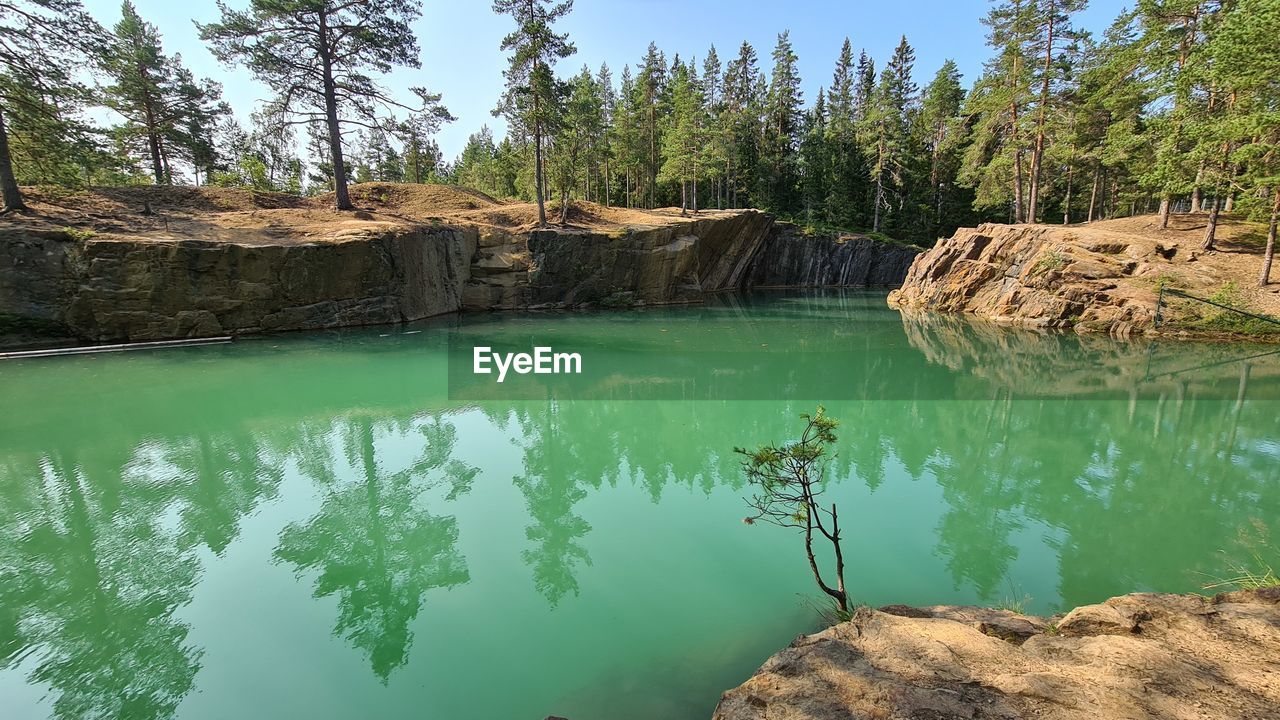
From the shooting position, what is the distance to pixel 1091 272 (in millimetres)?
20344

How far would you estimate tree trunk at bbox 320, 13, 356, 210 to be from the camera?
21105mm

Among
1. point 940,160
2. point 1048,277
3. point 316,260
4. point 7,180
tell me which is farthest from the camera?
point 940,160

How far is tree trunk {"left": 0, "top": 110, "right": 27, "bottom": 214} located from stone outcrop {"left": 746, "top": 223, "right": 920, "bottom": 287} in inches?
1413

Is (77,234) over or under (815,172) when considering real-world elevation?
under

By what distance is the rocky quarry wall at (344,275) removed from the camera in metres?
15.8

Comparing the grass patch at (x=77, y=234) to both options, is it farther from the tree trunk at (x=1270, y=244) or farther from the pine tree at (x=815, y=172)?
the pine tree at (x=815, y=172)

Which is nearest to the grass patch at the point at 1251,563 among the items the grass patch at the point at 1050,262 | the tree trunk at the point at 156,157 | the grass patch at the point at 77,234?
the grass patch at the point at 1050,262

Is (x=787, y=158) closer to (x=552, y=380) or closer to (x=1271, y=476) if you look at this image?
(x=552, y=380)

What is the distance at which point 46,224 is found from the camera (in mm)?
16328

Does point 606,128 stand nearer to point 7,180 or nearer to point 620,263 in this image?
point 620,263

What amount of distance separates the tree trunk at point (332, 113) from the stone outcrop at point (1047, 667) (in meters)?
25.6

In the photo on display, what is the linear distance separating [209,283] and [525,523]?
17413 millimetres

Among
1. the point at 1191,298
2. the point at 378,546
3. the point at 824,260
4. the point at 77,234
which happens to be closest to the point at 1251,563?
the point at 378,546

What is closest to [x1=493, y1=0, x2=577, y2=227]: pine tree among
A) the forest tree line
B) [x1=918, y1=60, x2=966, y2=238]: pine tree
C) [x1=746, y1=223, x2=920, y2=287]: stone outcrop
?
the forest tree line
